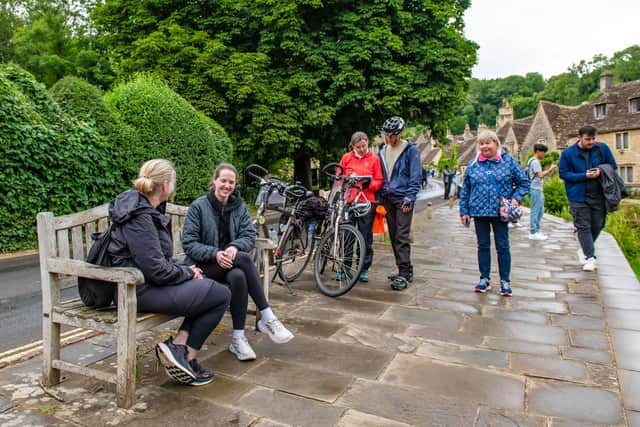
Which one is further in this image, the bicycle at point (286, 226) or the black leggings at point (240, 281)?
the bicycle at point (286, 226)

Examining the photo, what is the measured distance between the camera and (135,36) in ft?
63.9

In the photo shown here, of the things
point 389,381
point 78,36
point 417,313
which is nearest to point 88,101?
point 417,313

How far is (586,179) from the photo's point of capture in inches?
264

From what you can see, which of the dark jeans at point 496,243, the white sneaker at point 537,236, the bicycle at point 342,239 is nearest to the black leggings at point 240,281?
the bicycle at point 342,239

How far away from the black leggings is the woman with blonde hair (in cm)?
36

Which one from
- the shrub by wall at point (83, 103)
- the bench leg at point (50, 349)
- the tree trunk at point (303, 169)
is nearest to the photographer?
Answer: the bench leg at point (50, 349)

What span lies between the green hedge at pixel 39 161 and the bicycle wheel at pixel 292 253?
6502 mm

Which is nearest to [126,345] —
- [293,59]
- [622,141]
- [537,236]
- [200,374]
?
[200,374]

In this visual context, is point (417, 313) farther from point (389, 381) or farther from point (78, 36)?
point (78, 36)

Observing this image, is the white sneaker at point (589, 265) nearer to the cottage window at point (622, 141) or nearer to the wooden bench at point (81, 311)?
the wooden bench at point (81, 311)

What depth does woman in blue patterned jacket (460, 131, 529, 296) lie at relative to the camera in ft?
18.5

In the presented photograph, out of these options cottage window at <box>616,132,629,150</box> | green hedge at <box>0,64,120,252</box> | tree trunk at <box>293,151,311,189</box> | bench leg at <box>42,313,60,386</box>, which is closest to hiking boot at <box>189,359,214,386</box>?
bench leg at <box>42,313,60,386</box>

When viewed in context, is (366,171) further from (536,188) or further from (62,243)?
(536,188)

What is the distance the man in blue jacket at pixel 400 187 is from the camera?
611 cm
